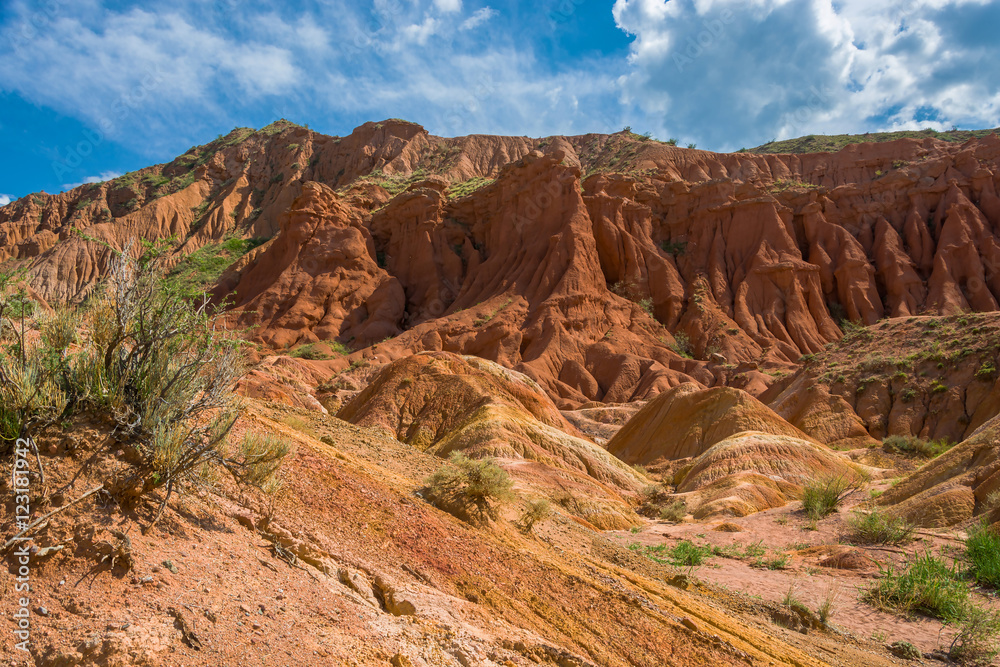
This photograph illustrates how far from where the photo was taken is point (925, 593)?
8.88 meters

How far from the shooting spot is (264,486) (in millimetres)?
5141

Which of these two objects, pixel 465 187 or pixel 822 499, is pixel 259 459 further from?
pixel 465 187

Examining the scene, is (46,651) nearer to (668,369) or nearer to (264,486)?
(264,486)

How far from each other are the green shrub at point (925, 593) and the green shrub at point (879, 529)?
192cm

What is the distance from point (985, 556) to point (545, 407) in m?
16.2

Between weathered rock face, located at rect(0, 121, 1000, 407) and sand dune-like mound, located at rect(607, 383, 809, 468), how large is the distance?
9.35m

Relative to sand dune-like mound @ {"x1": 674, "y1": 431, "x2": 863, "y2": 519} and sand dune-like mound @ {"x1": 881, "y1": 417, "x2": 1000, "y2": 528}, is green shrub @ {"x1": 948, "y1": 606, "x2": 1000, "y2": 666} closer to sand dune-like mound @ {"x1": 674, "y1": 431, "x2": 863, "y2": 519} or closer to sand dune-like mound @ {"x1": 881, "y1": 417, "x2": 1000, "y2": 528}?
sand dune-like mound @ {"x1": 881, "y1": 417, "x2": 1000, "y2": 528}

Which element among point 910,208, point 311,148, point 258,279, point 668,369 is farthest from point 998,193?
point 311,148

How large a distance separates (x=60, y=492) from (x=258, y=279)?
53679mm

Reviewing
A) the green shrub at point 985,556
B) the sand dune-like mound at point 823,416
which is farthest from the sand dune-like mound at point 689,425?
the green shrub at point 985,556

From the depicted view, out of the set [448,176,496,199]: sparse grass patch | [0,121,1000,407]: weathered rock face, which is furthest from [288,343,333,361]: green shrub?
[448,176,496,199]: sparse grass patch

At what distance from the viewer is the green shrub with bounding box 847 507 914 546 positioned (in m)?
11.5

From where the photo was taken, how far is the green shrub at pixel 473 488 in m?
7.31

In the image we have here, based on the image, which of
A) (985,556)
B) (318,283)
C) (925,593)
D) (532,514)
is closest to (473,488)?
(532,514)
